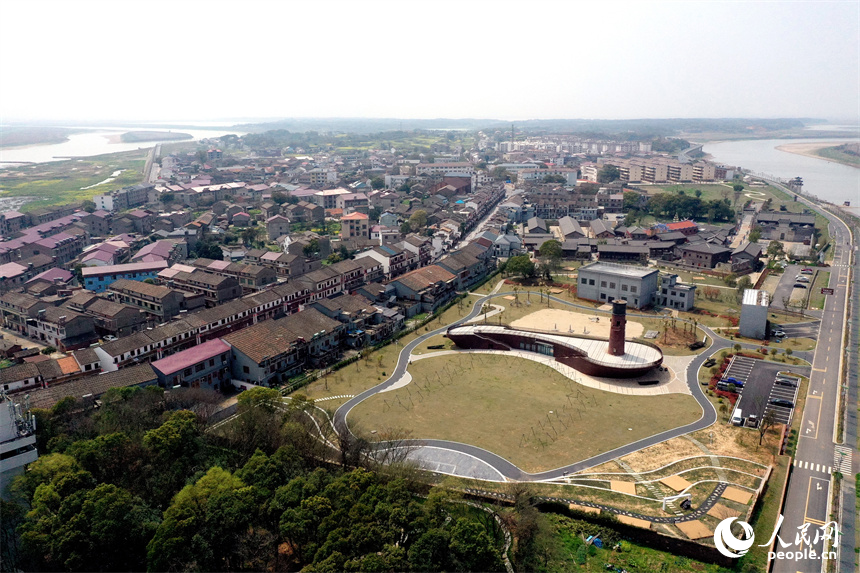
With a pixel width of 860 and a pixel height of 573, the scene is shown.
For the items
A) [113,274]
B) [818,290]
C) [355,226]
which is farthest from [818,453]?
[355,226]

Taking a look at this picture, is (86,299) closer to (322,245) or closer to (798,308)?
(322,245)

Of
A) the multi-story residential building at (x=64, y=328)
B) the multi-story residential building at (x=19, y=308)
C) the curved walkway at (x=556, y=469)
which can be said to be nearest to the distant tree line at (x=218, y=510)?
the curved walkway at (x=556, y=469)

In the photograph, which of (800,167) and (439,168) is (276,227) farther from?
(800,167)

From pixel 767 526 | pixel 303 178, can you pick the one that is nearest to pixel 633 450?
pixel 767 526

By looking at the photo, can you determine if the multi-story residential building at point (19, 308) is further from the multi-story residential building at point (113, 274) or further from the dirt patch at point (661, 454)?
the dirt patch at point (661, 454)

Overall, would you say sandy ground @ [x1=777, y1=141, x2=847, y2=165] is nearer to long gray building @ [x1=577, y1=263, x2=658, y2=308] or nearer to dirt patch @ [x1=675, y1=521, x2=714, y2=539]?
long gray building @ [x1=577, y1=263, x2=658, y2=308]

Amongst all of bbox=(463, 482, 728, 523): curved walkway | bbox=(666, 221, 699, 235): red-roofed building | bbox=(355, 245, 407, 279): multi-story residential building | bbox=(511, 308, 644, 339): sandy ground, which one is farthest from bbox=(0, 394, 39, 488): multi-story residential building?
bbox=(666, 221, 699, 235): red-roofed building
